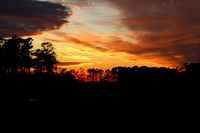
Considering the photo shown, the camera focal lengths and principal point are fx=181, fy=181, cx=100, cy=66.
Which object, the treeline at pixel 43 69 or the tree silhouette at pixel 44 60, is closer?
the treeline at pixel 43 69

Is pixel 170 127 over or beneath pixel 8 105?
beneath

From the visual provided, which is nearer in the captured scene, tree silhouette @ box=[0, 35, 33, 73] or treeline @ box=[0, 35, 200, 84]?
treeline @ box=[0, 35, 200, 84]

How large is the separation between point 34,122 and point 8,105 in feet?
14.6

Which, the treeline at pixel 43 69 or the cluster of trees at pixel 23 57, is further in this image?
the cluster of trees at pixel 23 57

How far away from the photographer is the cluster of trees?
4828cm

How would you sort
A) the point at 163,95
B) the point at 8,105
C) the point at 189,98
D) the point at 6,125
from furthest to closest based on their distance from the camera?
the point at 163,95, the point at 189,98, the point at 8,105, the point at 6,125

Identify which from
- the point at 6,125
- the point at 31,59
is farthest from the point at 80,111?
the point at 31,59

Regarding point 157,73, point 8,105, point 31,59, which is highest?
point 31,59

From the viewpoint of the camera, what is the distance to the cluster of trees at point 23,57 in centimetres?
4828

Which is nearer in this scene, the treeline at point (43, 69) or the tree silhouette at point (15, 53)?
the treeline at point (43, 69)

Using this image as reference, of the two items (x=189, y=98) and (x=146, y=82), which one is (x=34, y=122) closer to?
(x=189, y=98)

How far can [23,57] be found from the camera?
51781 millimetres

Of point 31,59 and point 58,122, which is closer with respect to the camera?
point 58,122

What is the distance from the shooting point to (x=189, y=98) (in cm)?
1773
